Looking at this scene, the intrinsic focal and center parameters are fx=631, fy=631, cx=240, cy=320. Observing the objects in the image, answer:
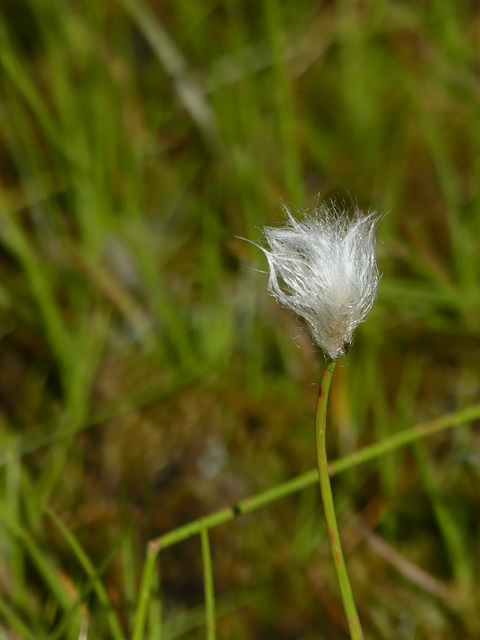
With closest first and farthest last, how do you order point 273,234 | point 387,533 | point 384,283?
point 273,234
point 387,533
point 384,283

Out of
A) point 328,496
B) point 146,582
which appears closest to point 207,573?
point 146,582

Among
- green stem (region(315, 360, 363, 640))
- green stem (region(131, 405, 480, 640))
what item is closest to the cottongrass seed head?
green stem (region(315, 360, 363, 640))

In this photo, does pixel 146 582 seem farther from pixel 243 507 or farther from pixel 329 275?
pixel 329 275

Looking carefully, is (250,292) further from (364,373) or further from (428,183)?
(428,183)

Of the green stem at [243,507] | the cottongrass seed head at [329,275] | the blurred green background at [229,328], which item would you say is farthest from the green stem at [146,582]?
the cottongrass seed head at [329,275]

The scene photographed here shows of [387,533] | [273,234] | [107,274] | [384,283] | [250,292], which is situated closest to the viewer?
[273,234]

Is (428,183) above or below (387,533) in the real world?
above

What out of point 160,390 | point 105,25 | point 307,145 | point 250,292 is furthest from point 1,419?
point 105,25

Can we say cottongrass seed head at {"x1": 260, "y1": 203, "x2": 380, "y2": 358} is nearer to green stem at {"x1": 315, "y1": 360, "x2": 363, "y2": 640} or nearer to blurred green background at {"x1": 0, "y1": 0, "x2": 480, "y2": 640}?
green stem at {"x1": 315, "y1": 360, "x2": 363, "y2": 640}
